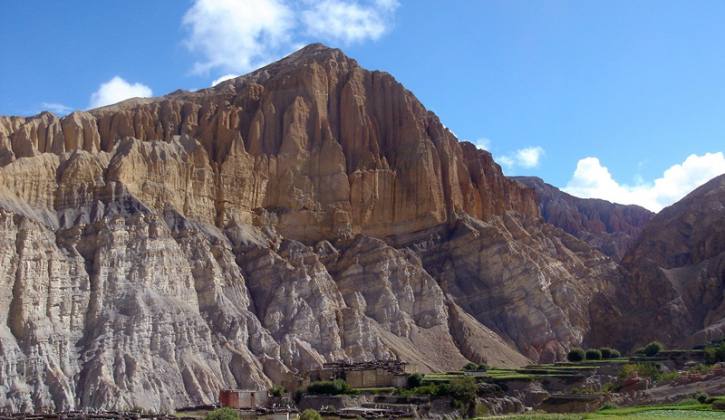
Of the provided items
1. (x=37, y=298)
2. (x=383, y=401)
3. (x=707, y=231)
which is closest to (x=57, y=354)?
(x=37, y=298)

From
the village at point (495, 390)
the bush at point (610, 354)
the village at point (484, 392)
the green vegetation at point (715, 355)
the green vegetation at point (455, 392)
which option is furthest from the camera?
the bush at point (610, 354)

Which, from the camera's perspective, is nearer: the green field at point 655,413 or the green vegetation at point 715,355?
the green field at point 655,413

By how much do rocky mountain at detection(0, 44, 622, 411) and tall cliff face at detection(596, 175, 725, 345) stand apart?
5391 mm

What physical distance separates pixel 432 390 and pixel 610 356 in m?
36.0

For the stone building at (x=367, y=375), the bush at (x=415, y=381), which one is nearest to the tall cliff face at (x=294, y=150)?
the stone building at (x=367, y=375)

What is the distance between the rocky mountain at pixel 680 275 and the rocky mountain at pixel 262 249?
16.2ft

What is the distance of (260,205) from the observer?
491ft

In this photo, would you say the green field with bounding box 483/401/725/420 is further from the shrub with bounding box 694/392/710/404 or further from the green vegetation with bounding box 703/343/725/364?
the green vegetation with bounding box 703/343/725/364

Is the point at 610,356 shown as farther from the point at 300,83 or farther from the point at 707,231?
the point at 300,83

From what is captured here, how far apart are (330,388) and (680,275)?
70623 mm

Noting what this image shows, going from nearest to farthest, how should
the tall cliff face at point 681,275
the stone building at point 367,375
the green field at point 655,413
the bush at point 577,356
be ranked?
the green field at point 655,413 → the stone building at point 367,375 → the bush at point 577,356 → the tall cliff face at point 681,275

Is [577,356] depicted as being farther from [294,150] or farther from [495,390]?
[294,150]

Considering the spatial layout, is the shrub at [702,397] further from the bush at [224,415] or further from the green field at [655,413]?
the bush at [224,415]

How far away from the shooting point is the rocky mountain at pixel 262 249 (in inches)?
4360
